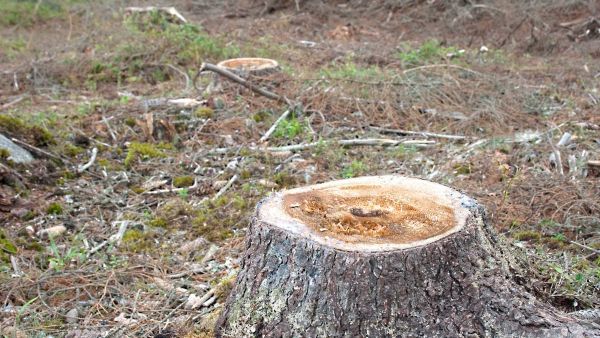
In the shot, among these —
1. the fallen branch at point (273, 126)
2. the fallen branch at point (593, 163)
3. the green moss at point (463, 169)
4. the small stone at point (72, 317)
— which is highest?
the fallen branch at point (593, 163)

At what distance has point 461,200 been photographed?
2.60 metres

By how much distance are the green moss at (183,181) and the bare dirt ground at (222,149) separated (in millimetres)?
15

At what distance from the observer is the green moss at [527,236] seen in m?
3.72

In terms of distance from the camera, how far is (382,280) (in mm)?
2230

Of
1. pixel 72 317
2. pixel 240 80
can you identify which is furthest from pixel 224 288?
pixel 240 80

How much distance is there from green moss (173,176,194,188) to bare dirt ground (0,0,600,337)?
1 cm

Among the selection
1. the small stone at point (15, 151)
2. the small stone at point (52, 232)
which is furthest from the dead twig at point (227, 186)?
the small stone at point (15, 151)

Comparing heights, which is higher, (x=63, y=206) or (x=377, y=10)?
(x=63, y=206)

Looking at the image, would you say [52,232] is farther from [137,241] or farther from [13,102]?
[13,102]

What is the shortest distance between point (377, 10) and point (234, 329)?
11542mm

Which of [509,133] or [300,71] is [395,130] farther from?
[300,71]

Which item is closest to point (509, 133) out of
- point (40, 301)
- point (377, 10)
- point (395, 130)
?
point (395, 130)

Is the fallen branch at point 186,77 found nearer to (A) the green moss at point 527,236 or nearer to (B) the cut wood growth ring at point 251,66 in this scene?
(B) the cut wood growth ring at point 251,66

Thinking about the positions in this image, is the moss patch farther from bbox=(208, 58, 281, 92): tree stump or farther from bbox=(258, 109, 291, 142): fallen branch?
bbox=(208, 58, 281, 92): tree stump
